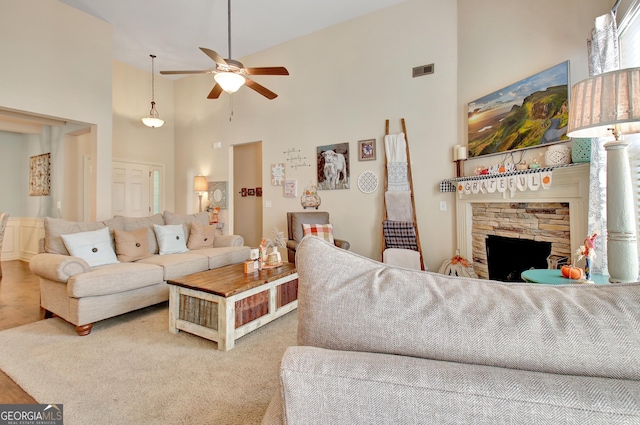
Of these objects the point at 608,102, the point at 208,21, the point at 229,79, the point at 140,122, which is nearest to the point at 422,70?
the point at 229,79

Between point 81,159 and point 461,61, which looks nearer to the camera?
point 461,61

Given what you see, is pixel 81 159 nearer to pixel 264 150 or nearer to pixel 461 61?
pixel 264 150

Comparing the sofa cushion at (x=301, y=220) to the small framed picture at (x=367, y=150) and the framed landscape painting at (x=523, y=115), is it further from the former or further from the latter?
the framed landscape painting at (x=523, y=115)

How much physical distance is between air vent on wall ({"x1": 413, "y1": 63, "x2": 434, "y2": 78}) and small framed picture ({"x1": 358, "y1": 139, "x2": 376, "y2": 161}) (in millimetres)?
1014

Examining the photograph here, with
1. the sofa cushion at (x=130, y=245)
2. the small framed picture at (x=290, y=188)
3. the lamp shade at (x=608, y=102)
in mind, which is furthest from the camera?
the small framed picture at (x=290, y=188)

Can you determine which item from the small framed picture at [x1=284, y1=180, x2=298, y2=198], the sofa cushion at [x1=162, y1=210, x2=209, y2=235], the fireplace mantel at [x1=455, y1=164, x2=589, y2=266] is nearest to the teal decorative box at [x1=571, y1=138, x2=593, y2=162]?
the fireplace mantel at [x1=455, y1=164, x2=589, y2=266]

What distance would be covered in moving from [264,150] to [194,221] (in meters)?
1.83

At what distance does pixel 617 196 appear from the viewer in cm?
146

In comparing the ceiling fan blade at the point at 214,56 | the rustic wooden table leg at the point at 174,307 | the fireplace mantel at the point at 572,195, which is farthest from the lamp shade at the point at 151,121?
the fireplace mantel at the point at 572,195

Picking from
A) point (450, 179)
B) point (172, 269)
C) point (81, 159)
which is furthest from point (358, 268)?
point (81, 159)

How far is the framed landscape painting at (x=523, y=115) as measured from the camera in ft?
8.28

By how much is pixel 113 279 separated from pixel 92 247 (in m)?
0.60

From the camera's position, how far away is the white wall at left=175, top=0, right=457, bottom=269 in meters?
3.74

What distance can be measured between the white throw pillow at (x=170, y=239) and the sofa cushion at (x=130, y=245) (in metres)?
0.23
